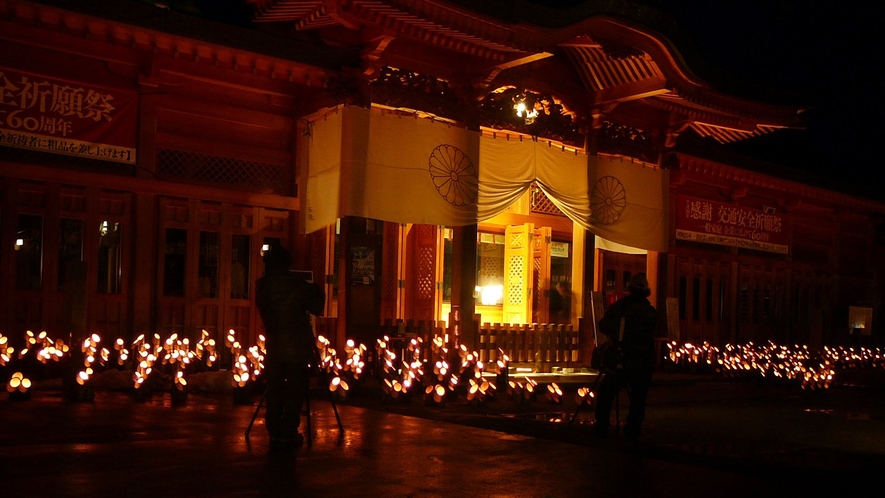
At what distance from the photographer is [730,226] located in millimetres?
20484

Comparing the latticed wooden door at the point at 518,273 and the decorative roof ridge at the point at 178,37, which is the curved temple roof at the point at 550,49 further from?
the latticed wooden door at the point at 518,273

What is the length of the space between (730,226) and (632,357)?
40.6 feet

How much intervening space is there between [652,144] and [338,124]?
277 inches

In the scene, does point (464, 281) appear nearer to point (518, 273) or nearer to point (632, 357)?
point (518, 273)

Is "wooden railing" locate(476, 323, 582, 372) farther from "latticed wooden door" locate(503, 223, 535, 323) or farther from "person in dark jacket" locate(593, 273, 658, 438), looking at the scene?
"person in dark jacket" locate(593, 273, 658, 438)

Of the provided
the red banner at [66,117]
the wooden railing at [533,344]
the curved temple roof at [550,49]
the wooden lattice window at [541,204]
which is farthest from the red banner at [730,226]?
the red banner at [66,117]

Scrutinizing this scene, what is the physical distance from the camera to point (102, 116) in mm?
12234

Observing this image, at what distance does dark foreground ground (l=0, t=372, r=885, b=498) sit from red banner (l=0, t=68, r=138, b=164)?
333cm

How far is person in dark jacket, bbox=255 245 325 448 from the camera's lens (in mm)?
7734

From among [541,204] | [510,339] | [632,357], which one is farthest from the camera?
[541,204]

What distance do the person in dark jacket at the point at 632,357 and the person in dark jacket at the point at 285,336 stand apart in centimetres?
311

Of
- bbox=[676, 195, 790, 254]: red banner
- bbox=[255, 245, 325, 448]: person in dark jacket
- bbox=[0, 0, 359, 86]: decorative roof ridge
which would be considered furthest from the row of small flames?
bbox=[676, 195, 790, 254]: red banner

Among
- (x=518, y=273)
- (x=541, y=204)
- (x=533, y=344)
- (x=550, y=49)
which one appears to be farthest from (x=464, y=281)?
(x=541, y=204)

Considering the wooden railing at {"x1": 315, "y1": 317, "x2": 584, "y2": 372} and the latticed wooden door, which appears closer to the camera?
the wooden railing at {"x1": 315, "y1": 317, "x2": 584, "y2": 372}
